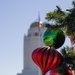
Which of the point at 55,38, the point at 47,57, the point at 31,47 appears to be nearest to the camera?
the point at 47,57

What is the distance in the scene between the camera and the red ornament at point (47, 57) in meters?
9.28

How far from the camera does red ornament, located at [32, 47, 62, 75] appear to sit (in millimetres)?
9281

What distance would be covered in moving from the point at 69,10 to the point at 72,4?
0.57 ft

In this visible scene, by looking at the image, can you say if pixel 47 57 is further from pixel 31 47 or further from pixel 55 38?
pixel 31 47

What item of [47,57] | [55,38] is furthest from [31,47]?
[47,57]

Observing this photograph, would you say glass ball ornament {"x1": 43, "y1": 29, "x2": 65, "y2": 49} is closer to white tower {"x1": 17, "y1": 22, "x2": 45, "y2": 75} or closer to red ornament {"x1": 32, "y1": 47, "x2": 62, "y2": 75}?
red ornament {"x1": 32, "y1": 47, "x2": 62, "y2": 75}

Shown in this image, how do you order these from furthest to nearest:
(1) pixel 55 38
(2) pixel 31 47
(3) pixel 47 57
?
1. (2) pixel 31 47
2. (1) pixel 55 38
3. (3) pixel 47 57

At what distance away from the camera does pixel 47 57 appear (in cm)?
950

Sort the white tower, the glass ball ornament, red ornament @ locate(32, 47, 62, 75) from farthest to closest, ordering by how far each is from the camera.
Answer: the white tower
the glass ball ornament
red ornament @ locate(32, 47, 62, 75)

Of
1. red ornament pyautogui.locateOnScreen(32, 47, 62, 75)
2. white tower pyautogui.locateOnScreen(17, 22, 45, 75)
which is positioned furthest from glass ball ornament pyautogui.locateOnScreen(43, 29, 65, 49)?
white tower pyautogui.locateOnScreen(17, 22, 45, 75)

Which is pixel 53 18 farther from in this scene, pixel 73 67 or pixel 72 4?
pixel 73 67

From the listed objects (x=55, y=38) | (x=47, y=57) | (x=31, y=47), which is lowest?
(x=31, y=47)

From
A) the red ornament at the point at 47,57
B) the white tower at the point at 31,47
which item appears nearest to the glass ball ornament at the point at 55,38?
the red ornament at the point at 47,57

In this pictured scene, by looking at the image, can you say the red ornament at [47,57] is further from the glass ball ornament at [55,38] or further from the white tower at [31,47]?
the white tower at [31,47]
